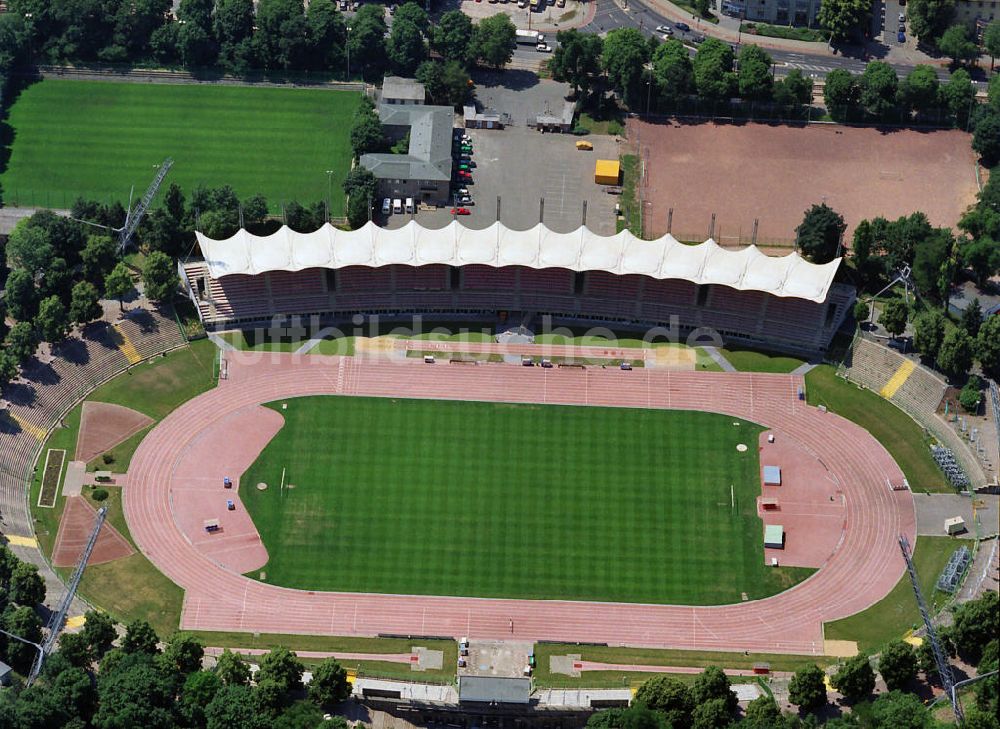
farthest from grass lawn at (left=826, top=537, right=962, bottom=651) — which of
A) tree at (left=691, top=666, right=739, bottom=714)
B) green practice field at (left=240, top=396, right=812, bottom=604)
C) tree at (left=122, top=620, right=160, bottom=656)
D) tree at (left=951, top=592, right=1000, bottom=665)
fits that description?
tree at (left=122, top=620, right=160, bottom=656)

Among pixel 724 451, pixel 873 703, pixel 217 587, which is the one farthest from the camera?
pixel 724 451

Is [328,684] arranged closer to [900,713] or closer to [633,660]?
[633,660]

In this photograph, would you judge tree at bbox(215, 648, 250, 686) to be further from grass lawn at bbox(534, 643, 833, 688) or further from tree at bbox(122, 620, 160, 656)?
grass lawn at bbox(534, 643, 833, 688)

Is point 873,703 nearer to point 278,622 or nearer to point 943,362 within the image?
point 943,362

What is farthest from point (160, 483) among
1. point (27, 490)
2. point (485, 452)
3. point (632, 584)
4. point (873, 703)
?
point (873, 703)

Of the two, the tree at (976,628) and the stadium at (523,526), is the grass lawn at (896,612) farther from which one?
the tree at (976,628)
